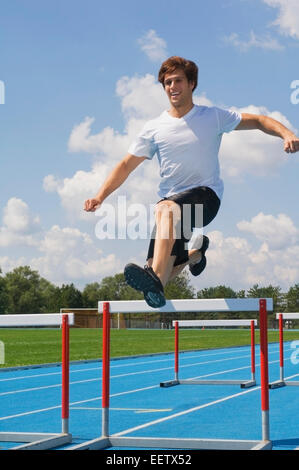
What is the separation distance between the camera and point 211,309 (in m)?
5.36

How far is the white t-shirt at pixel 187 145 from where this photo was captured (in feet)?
12.5

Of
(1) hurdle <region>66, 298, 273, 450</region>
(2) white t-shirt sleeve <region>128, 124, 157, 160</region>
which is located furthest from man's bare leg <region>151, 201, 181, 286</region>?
(1) hurdle <region>66, 298, 273, 450</region>

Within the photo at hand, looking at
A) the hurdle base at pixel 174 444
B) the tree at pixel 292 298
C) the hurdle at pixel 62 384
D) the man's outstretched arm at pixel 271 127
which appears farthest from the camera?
the tree at pixel 292 298

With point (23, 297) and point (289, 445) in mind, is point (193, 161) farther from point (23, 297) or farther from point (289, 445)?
point (23, 297)

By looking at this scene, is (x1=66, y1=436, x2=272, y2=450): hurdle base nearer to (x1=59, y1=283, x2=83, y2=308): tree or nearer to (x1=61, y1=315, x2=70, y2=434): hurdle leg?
(x1=61, y1=315, x2=70, y2=434): hurdle leg

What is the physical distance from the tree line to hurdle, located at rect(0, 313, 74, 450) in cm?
6936

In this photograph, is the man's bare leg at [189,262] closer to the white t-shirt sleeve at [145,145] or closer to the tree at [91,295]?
the white t-shirt sleeve at [145,145]

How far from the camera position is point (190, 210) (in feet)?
12.5

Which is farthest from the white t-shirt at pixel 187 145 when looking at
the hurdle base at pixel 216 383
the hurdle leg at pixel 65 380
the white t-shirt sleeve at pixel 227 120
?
the hurdle base at pixel 216 383

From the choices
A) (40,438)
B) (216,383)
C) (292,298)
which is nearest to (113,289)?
(292,298)

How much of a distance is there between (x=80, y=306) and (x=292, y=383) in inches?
2802

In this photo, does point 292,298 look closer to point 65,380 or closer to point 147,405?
point 147,405

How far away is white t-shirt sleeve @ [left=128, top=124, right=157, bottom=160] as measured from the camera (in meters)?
3.93

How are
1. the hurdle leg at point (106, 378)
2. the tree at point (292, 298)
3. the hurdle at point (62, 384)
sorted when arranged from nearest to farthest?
the hurdle at point (62, 384) < the hurdle leg at point (106, 378) < the tree at point (292, 298)
